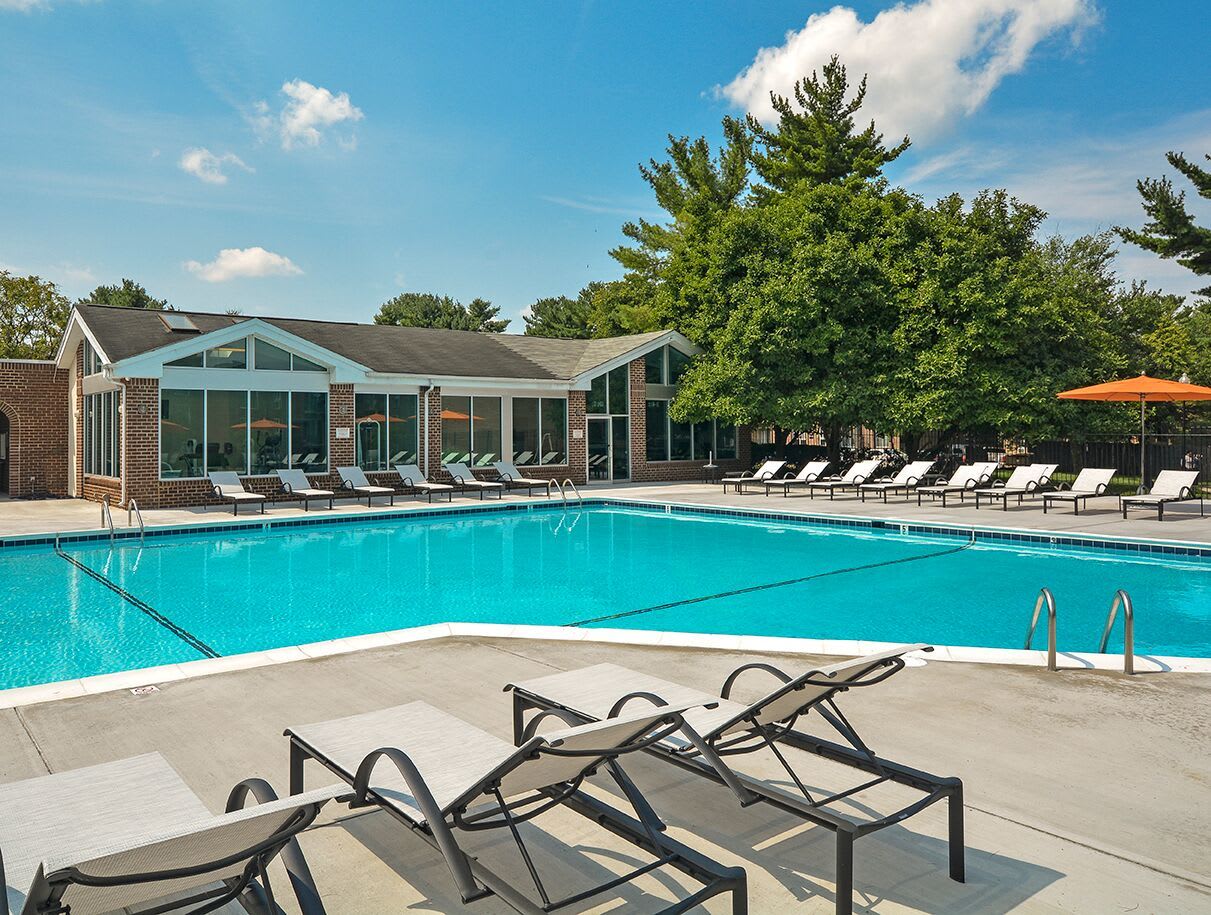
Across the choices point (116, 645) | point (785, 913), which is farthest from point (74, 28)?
point (785, 913)

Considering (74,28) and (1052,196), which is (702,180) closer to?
(1052,196)

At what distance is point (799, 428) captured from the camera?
78.8ft

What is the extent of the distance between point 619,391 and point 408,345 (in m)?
5.85

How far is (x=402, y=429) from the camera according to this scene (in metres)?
21.0

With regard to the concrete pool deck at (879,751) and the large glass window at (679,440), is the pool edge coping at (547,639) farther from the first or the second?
the large glass window at (679,440)

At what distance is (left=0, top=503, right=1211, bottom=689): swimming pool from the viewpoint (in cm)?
823

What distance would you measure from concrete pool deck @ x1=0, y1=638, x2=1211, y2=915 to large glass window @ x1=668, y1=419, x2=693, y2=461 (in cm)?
1893

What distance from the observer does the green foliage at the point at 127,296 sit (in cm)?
5494

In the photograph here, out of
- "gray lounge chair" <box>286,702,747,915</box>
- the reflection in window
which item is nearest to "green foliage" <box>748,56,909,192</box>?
the reflection in window

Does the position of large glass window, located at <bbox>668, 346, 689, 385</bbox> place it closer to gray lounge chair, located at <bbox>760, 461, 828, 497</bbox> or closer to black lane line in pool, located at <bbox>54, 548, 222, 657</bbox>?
gray lounge chair, located at <bbox>760, 461, 828, 497</bbox>

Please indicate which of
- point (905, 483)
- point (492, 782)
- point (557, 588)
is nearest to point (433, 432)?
point (905, 483)

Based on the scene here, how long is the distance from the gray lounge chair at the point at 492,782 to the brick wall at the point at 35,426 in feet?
72.4

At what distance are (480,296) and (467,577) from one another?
50.5m

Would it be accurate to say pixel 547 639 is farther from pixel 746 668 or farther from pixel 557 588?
pixel 557 588
